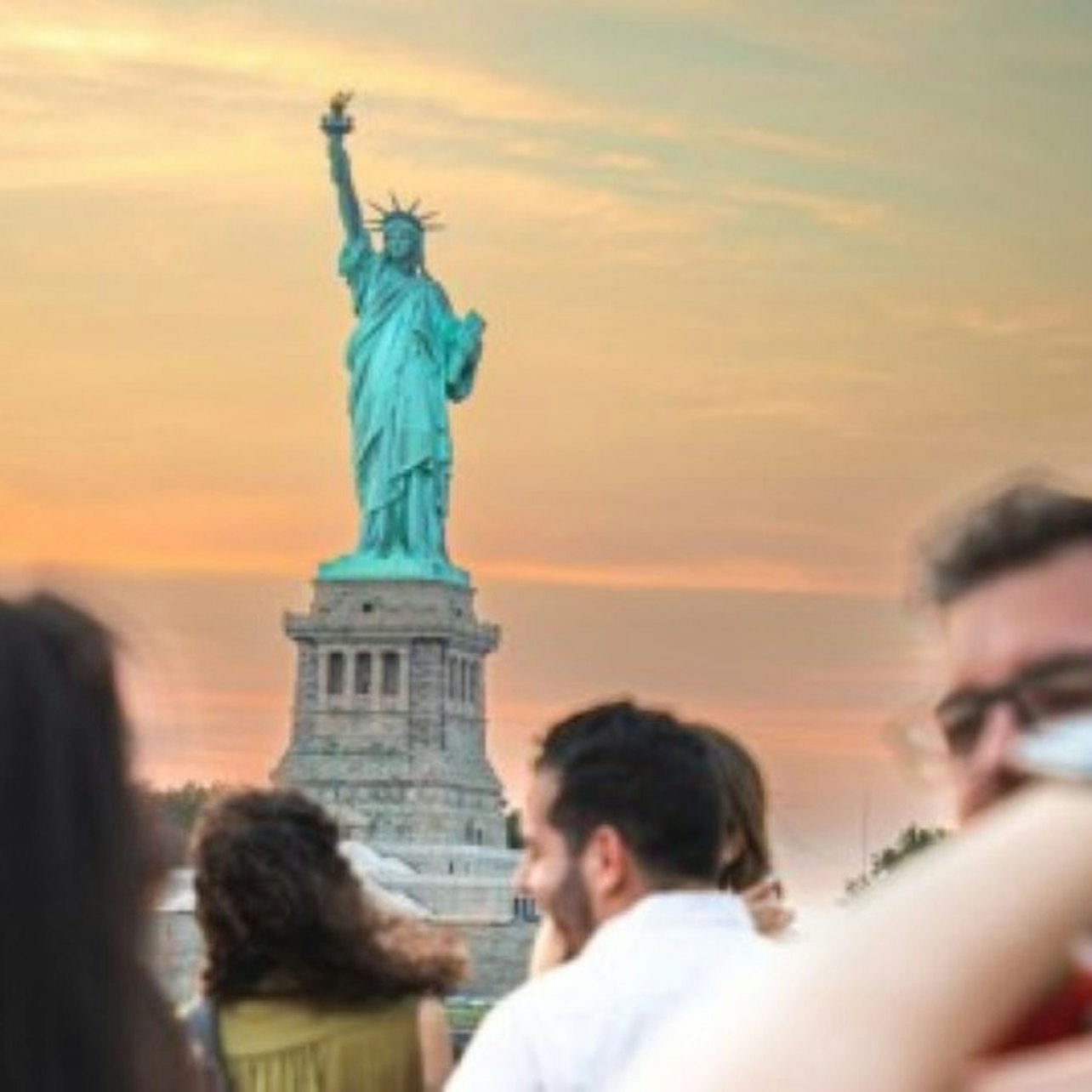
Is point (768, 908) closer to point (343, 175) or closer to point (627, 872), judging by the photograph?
point (627, 872)

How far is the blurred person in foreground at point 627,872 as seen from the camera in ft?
12.9

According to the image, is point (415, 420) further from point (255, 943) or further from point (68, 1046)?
point (68, 1046)

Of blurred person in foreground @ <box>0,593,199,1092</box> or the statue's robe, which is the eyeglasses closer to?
blurred person in foreground @ <box>0,593,199,1092</box>

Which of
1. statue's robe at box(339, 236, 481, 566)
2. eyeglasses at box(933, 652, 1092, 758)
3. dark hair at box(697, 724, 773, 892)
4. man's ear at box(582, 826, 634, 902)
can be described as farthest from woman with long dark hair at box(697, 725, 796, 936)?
statue's robe at box(339, 236, 481, 566)

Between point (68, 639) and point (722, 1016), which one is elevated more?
point (68, 639)

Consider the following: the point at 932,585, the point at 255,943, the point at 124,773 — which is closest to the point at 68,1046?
the point at 124,773

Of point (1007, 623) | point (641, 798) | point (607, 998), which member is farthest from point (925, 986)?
point (641, 798)

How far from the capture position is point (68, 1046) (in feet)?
4.78

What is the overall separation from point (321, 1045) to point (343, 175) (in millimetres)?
52216

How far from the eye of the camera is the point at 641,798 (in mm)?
4242

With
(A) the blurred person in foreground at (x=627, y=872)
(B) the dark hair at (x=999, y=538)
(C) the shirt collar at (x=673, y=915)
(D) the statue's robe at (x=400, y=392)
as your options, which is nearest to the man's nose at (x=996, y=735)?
(B) the dark hair at (x=999, y=538)

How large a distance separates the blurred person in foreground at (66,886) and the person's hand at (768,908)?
3.32m

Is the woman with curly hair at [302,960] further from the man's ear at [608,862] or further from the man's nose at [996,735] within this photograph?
the man's nose at [996,735]

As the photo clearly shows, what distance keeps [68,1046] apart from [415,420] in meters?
54.4
